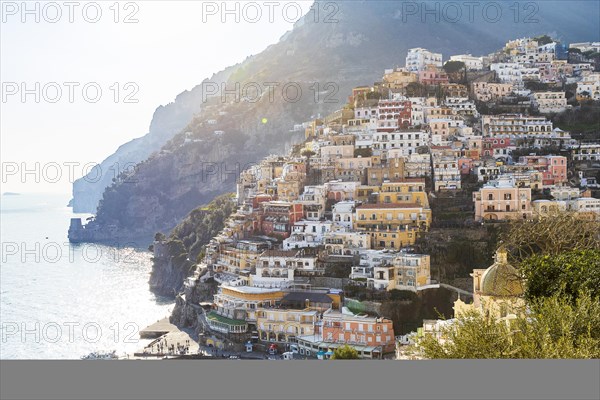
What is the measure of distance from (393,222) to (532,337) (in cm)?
1218

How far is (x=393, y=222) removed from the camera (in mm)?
16484

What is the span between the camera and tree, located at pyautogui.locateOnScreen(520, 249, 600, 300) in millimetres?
5797

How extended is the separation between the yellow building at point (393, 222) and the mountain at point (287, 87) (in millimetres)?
22009

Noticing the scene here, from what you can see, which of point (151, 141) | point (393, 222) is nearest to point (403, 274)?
point (393, 222)

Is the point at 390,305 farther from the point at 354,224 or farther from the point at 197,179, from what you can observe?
the point at 197,179

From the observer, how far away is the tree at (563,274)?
5.80m

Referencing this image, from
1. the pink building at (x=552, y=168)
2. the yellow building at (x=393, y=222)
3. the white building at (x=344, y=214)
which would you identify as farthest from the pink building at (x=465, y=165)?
the white building at (x=344, y=214)

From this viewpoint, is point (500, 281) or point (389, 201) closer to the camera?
point (500, 281)

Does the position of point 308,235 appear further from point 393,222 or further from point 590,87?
point 590,87

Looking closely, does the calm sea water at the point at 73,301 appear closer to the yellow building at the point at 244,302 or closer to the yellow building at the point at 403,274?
the yellow building at the point at 244,302

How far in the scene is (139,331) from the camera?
19.6 m

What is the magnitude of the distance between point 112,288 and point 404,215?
13.7m

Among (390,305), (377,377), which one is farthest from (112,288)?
(377,377)

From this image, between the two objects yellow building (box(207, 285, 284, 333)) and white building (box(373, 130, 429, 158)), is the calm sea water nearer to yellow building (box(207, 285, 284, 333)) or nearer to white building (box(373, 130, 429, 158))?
yellow building (box(207, 285, 284, 333))
